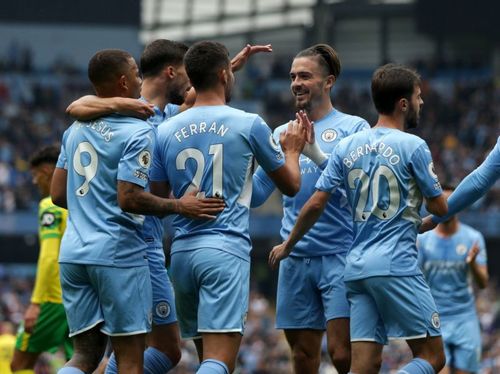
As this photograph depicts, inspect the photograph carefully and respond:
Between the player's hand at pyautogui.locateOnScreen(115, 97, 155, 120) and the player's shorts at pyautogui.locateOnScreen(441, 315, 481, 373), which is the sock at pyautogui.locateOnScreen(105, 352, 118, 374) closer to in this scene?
the player's hand at pyautogui.locateOnScreen(115, 97, 155, 120)

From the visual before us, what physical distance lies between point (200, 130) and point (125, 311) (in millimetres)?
1140

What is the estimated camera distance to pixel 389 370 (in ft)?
70.4

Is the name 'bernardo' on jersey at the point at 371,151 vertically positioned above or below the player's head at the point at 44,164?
above

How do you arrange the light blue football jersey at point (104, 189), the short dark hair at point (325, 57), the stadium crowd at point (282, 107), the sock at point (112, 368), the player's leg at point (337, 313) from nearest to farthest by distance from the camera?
1. the light blue football jersey at point (104, 189)
2. the sock at point (112, 368)
3. the player's leg at point (337, 313)
4. the short dark hair at point (325, 57)
5. the stadium crowd at point (282, 107)

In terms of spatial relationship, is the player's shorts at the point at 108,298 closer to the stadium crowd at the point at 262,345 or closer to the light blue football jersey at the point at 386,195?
the light blue football jersey at the point at 386,195

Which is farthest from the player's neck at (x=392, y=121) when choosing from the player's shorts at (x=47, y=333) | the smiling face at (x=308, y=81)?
the player's shorts at (x=47, y=333)

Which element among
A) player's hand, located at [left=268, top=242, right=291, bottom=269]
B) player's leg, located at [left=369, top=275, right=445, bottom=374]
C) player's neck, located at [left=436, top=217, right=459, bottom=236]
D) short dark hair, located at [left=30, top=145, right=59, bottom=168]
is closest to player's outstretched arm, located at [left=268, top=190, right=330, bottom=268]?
player's hand, located at [left=268, top=242, right=291, bottom=269]

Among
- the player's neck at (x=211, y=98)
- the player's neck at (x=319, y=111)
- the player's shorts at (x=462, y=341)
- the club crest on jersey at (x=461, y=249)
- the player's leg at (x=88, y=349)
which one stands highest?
the player's neck at (x=211, y=98)

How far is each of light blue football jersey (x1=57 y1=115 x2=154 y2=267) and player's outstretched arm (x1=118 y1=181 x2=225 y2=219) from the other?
0.07m

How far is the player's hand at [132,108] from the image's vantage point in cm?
685

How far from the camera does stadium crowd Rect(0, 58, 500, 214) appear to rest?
33.1 m

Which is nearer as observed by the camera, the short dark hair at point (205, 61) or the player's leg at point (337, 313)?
the short dark hair at point (205, 61)

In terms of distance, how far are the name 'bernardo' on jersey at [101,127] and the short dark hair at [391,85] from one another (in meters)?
1.64

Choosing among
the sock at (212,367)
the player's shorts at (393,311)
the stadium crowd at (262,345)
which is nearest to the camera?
the sock at (212,367)
